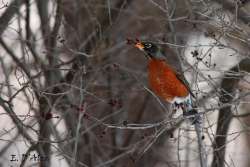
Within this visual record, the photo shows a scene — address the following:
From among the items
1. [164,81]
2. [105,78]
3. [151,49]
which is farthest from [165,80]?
[105,78]

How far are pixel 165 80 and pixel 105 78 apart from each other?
154 centimetres

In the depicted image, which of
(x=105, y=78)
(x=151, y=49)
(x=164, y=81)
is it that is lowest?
(x=164, y=81)

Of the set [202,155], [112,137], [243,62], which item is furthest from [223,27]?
[112,137]

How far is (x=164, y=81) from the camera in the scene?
18.3ft

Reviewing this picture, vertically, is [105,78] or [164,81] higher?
[105,78]

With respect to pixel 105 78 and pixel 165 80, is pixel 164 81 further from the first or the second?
pixel 105 78

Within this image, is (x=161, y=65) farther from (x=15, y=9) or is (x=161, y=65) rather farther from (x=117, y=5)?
(x=15, y=9)

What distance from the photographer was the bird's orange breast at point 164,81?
5.56 m

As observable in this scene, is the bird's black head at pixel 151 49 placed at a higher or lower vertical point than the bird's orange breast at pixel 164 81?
higher

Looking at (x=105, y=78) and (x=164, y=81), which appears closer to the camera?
(x=164, y=81)

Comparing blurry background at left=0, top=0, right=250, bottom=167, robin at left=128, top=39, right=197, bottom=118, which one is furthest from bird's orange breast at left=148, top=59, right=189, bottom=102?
blurry background at left=0, top=0, right=250, bottom=167

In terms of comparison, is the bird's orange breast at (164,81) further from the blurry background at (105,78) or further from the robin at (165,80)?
the blurry background at (105,78)

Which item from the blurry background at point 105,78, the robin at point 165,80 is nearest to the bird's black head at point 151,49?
the robin at point 165,80

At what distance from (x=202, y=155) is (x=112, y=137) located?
2613 mm
